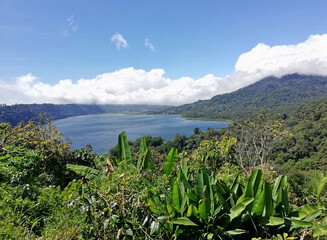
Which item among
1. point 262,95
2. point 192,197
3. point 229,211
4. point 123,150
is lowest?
point 229,211

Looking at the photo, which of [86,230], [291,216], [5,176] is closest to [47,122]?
[5,176]

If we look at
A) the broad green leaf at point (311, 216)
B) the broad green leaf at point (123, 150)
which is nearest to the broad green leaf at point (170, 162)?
the broad green leaf at point (123, 150)

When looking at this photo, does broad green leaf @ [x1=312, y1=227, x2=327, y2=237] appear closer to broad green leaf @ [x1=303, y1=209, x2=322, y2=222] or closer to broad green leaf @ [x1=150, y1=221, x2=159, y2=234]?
broad green leaf @ [x1=303, y1=209, x2=322, y2=222]

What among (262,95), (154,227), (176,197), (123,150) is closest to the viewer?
(154,227)

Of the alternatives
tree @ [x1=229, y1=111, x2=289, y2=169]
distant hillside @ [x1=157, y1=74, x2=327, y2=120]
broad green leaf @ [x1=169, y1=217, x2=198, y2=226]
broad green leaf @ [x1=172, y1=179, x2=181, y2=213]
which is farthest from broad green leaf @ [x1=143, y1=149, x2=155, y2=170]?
distant hillside @ [x1=157, y1=74, x2=327, y2=120]

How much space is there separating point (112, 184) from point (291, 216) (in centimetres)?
164

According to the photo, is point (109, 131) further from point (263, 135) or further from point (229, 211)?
point (229, 211)

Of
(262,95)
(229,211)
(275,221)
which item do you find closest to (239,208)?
(229,211)

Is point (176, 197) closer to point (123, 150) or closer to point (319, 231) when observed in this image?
point (319, 231)

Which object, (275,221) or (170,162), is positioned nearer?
(275,221)

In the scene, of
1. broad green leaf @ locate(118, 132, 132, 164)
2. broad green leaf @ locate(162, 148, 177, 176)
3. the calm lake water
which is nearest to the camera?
broad green leaf @ locate(162, 148, 177, 176)

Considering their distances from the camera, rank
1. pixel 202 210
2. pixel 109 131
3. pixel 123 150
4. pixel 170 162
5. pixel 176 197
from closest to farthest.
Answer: pixel 202 210, pixel 176 197, pixel 170 162, pixel 123 150, pixel 109 131

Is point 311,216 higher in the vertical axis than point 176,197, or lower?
lower

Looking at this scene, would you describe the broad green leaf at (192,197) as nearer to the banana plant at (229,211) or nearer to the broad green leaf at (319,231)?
the banana plant at (229,211)
